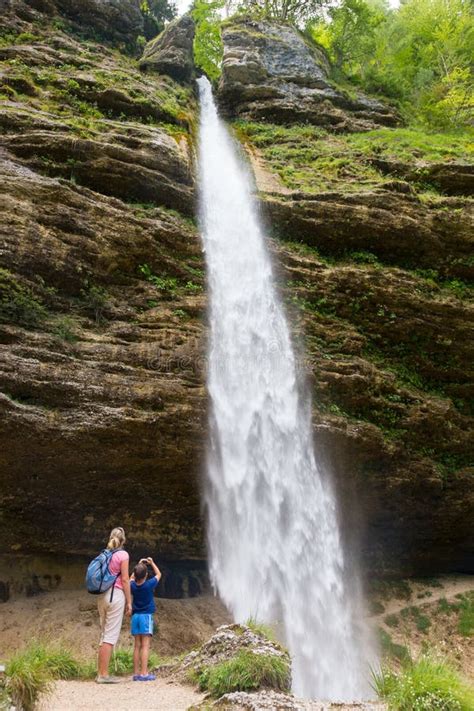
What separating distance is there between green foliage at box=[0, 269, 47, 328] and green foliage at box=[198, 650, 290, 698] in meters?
7.00

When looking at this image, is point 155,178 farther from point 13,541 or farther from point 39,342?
point 13,541

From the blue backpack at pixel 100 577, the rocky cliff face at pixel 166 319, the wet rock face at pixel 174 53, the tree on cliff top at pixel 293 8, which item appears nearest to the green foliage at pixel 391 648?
the rocky cliff face at pixel 166 319

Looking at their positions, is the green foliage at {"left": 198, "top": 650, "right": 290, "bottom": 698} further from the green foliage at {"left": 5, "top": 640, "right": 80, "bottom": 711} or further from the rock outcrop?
the rock outcrop

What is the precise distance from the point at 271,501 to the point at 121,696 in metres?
6.02

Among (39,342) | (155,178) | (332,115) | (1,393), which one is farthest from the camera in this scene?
(332,115)

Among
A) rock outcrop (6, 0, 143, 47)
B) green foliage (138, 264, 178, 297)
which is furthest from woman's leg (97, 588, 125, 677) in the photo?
rock outcrop (6, 0, 143, 47)

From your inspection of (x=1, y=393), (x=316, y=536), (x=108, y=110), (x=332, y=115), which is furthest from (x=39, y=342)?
(x=332, y=115)

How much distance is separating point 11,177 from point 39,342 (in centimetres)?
371

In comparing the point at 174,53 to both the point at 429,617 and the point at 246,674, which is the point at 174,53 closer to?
the point at 429,617

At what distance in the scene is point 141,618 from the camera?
670 cm

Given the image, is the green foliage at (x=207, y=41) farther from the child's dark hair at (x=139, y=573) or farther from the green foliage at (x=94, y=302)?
the child's dark hair at (x=139, y=573)

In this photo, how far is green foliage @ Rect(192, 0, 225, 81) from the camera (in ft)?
90.7

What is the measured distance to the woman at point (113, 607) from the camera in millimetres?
6355

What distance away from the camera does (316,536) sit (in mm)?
11531
